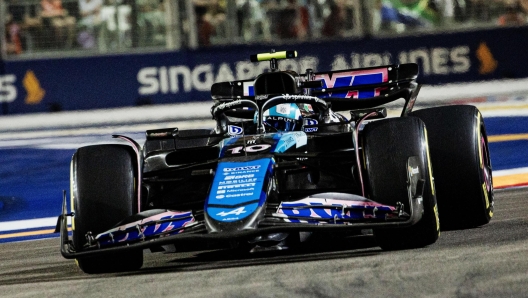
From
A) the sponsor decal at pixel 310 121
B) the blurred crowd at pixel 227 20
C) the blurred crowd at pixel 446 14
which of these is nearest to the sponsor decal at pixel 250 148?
the sponsor decal at pixel 310 121

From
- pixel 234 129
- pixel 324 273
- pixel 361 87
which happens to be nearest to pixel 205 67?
pixel 361 87

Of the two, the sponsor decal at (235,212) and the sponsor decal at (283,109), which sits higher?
the sponsor decal at (283,109)

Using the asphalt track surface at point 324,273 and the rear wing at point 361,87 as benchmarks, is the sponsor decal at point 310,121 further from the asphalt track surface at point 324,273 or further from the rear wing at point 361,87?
the asphalt track surface at point 324,273

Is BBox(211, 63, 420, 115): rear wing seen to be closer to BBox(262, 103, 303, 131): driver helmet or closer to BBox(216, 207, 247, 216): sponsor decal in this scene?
BBox(262, 103, 303, 131): driver helmet

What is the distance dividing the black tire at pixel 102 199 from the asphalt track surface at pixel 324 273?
117 millimetres

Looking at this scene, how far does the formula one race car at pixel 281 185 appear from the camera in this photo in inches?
215

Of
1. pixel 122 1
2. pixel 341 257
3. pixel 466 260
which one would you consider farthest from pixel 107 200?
pixel 122 1

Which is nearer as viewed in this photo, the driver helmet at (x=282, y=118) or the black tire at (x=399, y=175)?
the black tire at (x=399, y=175)

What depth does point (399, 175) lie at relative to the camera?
5719 millimetres

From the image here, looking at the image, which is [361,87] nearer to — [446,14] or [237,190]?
[237,190]

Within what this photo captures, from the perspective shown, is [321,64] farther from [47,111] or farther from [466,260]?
[466,260]

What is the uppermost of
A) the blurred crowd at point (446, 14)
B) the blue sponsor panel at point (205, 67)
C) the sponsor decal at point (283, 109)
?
the sponsor decal at point (283, 109)

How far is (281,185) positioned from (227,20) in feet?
39.3

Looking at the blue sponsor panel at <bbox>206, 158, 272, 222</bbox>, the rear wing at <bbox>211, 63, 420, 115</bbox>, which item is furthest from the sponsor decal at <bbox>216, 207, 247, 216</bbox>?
the rear wing at <bbox>211, 63, 420, 115</bbox>
